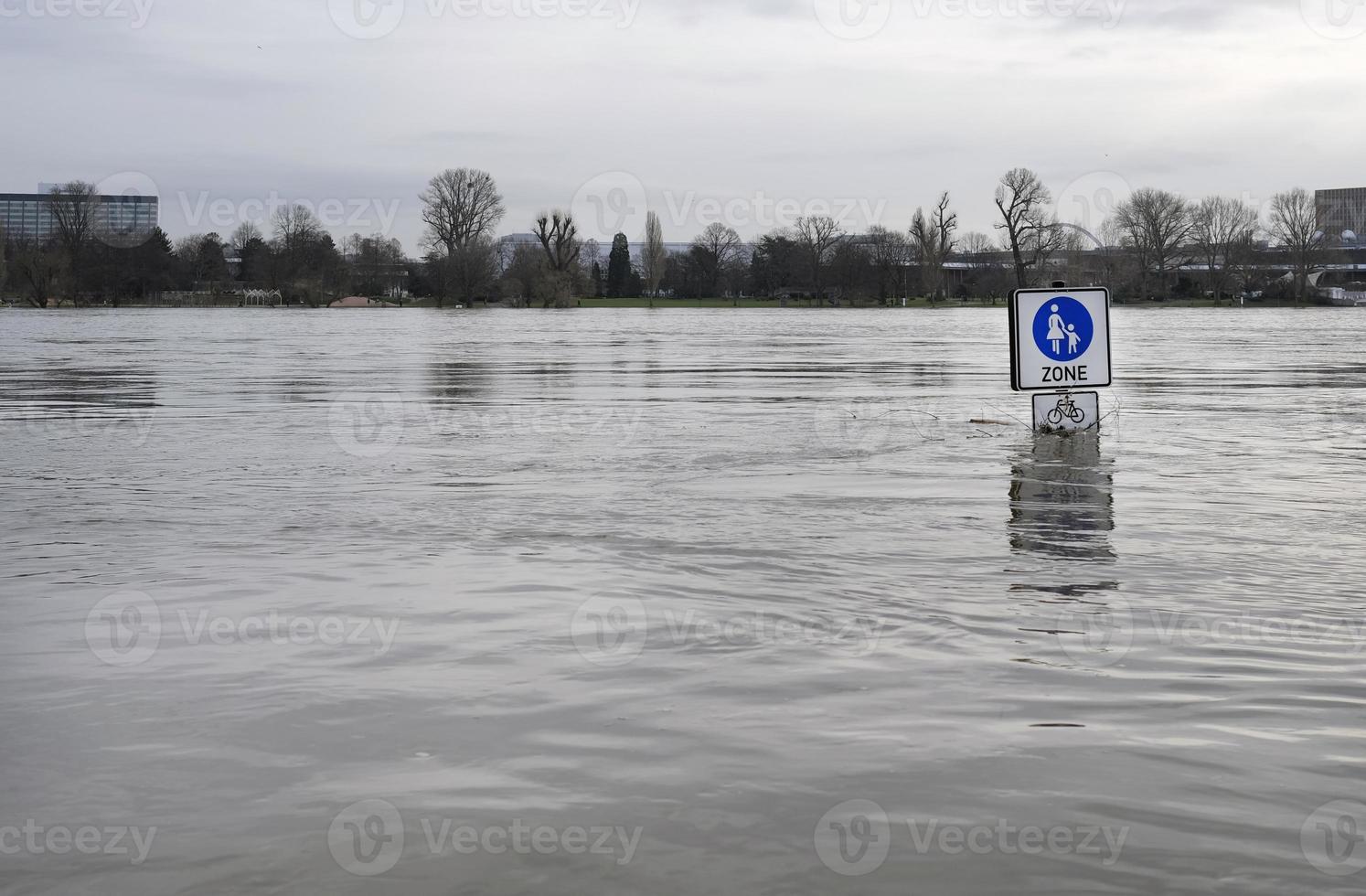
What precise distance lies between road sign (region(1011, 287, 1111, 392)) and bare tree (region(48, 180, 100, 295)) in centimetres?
12409

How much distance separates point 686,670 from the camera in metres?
4.93

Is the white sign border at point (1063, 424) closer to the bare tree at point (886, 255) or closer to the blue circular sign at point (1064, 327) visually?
the blue circular sign at point (1064, 327)

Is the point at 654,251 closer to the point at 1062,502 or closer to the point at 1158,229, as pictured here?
the point at 1158,229

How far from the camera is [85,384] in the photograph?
21.4m

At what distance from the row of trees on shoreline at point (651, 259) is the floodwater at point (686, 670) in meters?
112

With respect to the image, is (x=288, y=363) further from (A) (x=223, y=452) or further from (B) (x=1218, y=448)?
(B) (x=1218, y=448)

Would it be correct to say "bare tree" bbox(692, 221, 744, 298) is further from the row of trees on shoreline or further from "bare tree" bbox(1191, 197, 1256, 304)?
"bare tree" bbox(1191, 197, 1256, 304)

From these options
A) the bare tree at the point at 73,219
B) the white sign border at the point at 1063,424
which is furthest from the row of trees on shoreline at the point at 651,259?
the white sign border at the point at 1063,424

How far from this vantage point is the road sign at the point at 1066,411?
1291cm

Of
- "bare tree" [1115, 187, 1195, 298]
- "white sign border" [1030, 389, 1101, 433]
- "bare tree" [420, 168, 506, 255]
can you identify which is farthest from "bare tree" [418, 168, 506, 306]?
"white sign border" [1030, 389, 1101, 433]

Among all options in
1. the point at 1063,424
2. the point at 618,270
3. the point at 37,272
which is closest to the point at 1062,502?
the point at 1063,424

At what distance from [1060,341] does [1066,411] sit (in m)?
0.88

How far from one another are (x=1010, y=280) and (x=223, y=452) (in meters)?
136

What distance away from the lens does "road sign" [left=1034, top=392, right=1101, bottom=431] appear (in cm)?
1291
